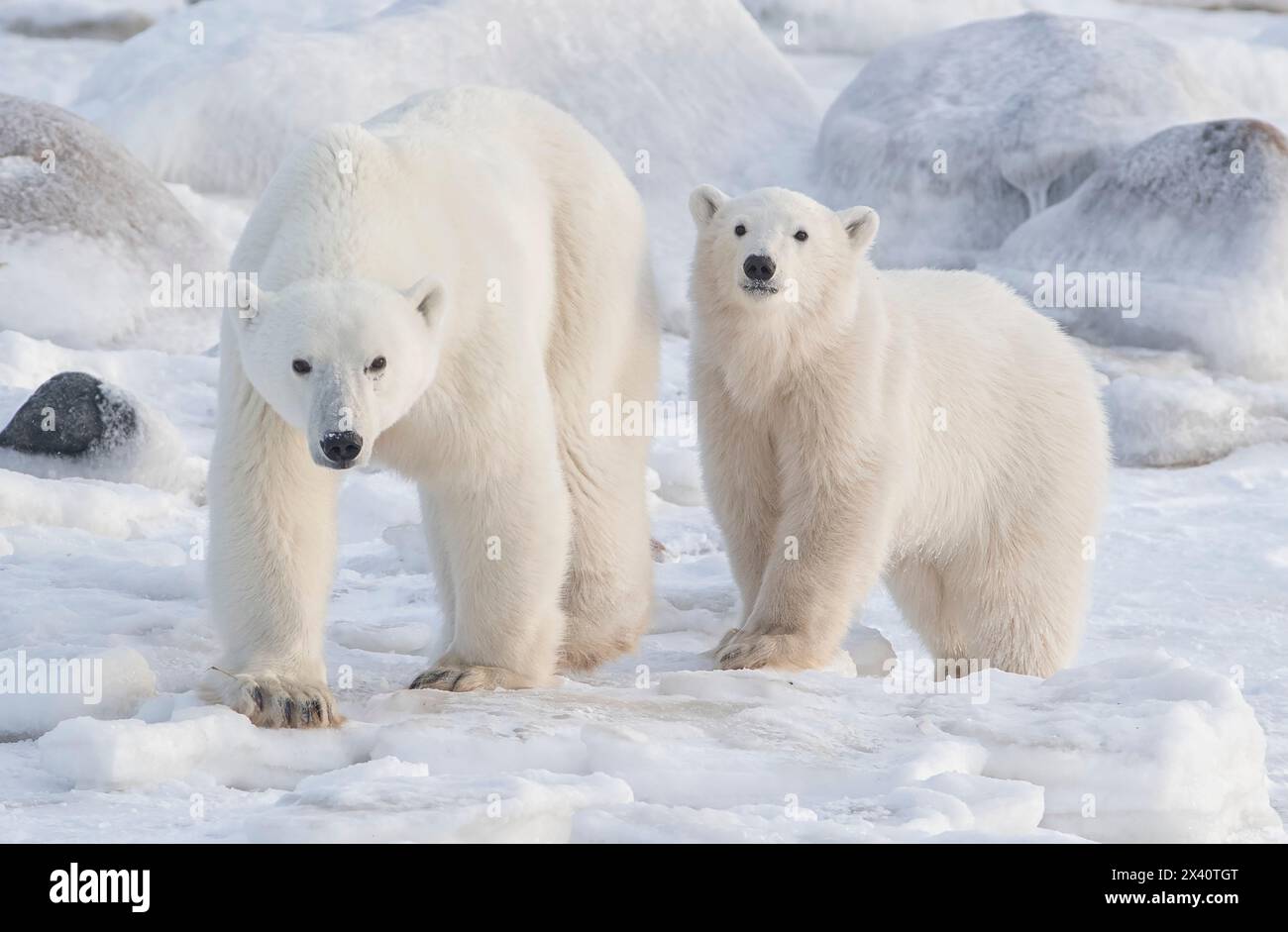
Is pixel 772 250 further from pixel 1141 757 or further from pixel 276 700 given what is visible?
pixel 276 700

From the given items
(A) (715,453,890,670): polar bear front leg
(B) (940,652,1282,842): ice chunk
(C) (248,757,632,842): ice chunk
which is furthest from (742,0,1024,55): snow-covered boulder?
(C) (248,757,632,842): ice chunk

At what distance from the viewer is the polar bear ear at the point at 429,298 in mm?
3691

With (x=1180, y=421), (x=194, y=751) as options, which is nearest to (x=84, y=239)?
(x=1180, y=421)

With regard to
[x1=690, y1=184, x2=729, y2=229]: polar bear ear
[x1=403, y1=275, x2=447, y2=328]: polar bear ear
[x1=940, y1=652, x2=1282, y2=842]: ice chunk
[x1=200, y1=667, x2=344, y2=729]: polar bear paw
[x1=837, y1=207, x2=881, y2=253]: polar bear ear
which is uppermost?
[x1=690, y1=184, x2=729, y2=229]: polar bear ear

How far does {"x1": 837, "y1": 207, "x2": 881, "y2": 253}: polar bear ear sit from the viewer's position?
5.19 m

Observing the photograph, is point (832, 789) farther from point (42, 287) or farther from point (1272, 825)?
→ point (42, 287)

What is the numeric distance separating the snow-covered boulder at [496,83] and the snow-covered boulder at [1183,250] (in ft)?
7.55

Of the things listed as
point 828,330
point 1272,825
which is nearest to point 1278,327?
point 828,330

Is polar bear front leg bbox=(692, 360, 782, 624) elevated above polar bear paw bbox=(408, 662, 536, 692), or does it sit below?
above

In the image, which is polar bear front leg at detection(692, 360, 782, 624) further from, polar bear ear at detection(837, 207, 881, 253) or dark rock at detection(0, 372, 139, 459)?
dark rock at detection(0, 372, 139, 459)

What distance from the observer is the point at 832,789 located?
144 inches

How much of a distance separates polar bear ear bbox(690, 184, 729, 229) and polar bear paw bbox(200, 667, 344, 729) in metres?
2.07

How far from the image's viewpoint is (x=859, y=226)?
521 cm

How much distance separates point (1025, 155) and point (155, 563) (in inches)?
310
